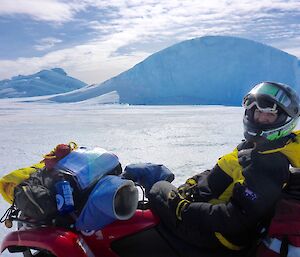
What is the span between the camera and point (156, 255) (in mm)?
1994

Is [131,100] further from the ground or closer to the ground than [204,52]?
closer to the ground

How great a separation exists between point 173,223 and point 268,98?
755 mm

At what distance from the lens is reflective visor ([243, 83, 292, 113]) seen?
1.76 meters

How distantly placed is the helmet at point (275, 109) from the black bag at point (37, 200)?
3.45ft

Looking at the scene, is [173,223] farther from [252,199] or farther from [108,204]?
[252,199]

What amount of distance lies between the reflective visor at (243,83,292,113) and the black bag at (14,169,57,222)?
112 centimetres

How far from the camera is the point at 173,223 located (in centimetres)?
192

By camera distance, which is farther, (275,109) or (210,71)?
(210,71)

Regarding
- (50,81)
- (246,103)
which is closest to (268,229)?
(246,103)

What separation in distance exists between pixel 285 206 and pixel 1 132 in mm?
10041

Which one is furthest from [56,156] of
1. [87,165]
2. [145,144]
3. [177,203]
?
[145,144]

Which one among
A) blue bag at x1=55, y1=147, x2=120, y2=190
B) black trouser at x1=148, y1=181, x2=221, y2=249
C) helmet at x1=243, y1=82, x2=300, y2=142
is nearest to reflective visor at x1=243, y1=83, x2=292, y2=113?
helmet at x1=243, y1=82, x2=300, y2=142

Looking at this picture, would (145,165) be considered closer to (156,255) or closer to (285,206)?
(156,255)

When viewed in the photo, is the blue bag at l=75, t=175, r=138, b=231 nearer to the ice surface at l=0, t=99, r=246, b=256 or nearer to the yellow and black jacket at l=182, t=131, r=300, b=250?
the yellow and black jacket at l=182, t=131, r=300, b=250
